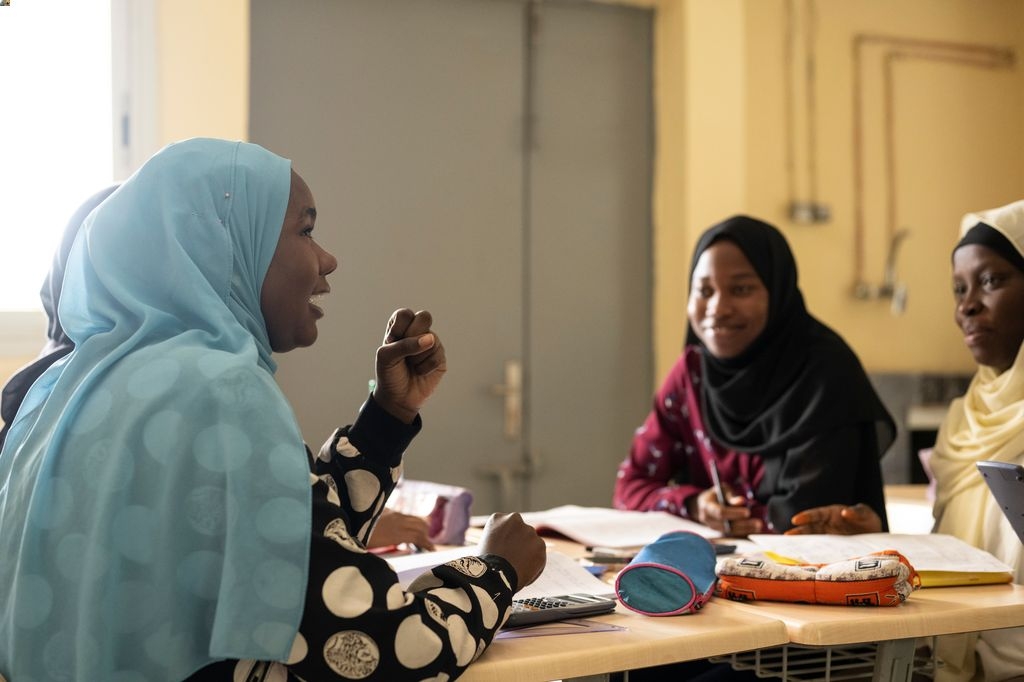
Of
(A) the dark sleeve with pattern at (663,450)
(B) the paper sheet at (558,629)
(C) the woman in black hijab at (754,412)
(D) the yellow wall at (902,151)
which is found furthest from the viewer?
(D) the yellow wall at (902,151)

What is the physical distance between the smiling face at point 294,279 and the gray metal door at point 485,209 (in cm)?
196

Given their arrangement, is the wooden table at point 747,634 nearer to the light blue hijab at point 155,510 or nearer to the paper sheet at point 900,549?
the paper sheet at point 900,549

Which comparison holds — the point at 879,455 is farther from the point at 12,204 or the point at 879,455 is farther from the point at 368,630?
the point at 12,204

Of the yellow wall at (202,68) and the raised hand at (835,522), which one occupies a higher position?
the yellow wall at (202,68)

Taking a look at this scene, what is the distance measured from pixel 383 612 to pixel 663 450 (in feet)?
5.17

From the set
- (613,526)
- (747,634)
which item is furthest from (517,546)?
(613,526)

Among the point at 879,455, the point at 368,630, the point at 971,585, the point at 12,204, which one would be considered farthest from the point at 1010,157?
the point at 368,630

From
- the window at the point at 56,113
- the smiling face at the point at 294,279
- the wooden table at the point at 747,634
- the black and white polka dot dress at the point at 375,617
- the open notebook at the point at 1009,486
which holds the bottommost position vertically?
the wooden table at the point at 747,634

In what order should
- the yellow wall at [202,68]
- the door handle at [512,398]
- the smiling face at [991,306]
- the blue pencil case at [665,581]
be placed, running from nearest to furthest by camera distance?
the blue pencil case at [665,581] < the smiling face at [991,306] < the yellow wall at [202,68] < the door handle at [512,398]

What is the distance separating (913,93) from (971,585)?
307 cm

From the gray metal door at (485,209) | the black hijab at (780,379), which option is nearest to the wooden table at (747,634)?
the black hijab at (780,379)

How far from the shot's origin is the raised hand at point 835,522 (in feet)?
6.32

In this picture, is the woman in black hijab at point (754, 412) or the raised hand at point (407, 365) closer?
the raised hand at point (407, 365)

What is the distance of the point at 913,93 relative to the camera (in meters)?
4.21
